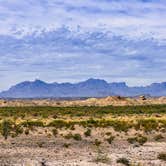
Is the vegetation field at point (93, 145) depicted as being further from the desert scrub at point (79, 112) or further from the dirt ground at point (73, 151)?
the desert scrub at point (79, 112)

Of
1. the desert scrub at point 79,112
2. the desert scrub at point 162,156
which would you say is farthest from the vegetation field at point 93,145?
the desert scrub at point 79,112

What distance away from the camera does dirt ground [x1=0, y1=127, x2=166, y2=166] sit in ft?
90.1

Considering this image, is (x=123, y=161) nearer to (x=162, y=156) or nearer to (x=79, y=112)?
(x=162, y=156)

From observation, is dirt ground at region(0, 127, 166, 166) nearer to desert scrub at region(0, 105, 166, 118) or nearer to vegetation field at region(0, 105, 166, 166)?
vegetation field at region(0, 105, 166, 166)

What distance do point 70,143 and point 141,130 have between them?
13780 millimetres

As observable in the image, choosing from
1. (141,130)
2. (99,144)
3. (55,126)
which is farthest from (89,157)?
(55,126)

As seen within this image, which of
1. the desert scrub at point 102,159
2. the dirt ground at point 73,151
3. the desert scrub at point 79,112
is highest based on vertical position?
the desert scrub at point 79,112

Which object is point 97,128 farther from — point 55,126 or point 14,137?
point 14,137

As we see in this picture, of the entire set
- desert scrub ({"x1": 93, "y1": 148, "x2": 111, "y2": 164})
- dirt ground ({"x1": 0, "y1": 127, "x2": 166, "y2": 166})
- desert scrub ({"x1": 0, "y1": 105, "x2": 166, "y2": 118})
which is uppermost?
desert scrub ({"x1": 0, "y1": 105, "x2": 166, "y2": 118})

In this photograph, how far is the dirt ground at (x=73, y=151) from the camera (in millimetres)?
27469

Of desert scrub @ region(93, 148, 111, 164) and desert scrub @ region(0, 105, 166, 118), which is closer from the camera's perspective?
desert scrub @ region(93, 148, 111, 164)

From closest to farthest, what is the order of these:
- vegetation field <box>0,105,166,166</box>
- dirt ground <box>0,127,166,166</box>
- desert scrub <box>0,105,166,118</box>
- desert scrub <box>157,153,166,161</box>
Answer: dirt ground <box>0,127,166,166</box>
vegetation field <box>0,105,166,166</box>
desert scrub <box>157,153,166,161</box>
desert scrub <box>0,105,166,118</box>

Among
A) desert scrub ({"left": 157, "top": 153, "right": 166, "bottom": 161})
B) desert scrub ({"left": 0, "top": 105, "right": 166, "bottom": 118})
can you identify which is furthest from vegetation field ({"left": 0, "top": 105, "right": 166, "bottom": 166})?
desert scrub ({"left": 0, "top": 105, "right": 166, "bottom": 118})

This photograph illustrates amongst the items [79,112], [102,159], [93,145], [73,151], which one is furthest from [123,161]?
[79,112]
